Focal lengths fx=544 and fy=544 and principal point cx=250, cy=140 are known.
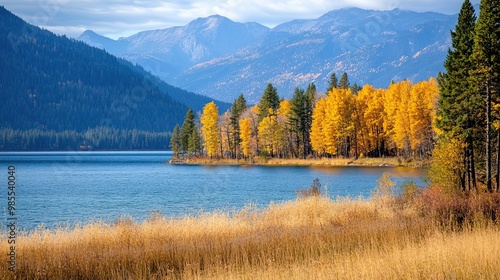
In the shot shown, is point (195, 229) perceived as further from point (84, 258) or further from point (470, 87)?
point (470, 87)

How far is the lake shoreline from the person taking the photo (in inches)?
3307

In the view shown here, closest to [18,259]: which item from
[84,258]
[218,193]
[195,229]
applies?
[84,258]

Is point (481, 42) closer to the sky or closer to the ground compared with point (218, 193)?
closer to the sky

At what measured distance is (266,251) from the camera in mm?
16719

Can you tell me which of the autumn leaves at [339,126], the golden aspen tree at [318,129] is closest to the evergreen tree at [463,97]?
the autumn leaves at [339,126]

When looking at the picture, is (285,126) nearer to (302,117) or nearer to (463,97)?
(302,117)

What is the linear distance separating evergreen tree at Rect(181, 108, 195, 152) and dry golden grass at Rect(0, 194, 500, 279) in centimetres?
9380

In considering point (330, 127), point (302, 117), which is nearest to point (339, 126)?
point (330, 127)

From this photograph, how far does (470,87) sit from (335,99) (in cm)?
5679

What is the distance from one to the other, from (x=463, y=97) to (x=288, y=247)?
2410cm

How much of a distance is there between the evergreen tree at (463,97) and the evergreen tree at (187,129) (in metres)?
79.5

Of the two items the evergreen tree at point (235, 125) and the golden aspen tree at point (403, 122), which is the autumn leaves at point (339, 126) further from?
the evergreen tree at point (235, 125)

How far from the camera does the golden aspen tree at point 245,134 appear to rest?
105625 millimetres

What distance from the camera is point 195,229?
20297 millimetres
